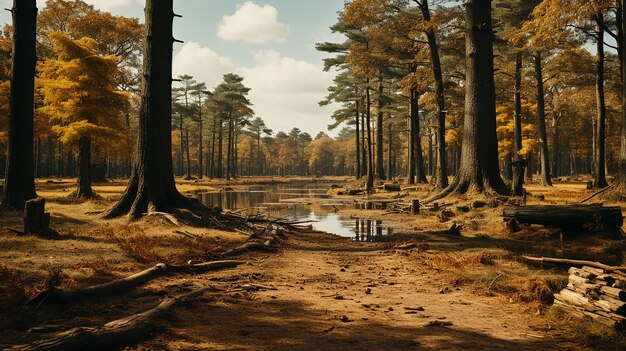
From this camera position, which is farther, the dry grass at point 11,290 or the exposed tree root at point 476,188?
the exposed tree root at point 476,188

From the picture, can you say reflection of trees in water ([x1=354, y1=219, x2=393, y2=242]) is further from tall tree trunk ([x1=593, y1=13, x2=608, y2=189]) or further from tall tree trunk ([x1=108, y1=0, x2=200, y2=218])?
A: tall tree trunk ([x1=593, y1=13, x2=608, y2=189])

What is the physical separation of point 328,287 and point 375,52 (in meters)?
23.5

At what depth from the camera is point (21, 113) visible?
13.4 metres

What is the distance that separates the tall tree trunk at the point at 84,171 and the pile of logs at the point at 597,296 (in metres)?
20.6

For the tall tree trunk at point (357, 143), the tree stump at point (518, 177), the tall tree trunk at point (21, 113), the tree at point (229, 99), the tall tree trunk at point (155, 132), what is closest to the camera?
the tall tree trunk at point (155, 132)

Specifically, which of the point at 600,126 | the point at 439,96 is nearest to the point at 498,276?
the point at 439,96

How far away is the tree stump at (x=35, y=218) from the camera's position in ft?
29.2

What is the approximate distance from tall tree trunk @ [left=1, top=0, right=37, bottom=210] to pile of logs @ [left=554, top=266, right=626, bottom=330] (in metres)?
14.3

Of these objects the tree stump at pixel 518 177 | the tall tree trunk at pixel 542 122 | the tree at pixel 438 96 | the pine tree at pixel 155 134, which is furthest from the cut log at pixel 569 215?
the tall tree trunk at pixel 542 122

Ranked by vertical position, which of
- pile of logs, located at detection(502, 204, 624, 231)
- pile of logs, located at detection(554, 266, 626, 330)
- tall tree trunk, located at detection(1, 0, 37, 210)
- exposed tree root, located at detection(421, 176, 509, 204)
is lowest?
pile of logs, located at detection(554, 266, 626, 330)

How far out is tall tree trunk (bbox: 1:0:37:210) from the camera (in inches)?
512

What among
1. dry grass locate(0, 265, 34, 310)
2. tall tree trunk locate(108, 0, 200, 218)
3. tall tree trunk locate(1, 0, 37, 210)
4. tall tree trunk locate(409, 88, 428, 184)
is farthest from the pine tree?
tall tree trunk locate(409, 88, 428, 184)

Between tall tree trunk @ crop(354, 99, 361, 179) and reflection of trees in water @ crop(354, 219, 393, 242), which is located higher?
tall tree trunk @ crop(354, 99, 361, 179)

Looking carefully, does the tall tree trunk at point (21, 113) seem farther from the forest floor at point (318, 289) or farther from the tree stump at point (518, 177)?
the tree stump at point (518, 177)
